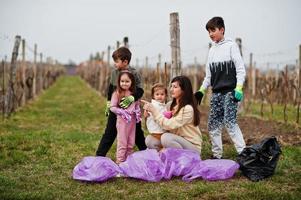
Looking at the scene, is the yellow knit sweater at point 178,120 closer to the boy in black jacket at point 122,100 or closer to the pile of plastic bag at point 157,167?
Answer: the pile of plastic bag at point 157,167

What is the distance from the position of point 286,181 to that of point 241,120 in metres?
6.39

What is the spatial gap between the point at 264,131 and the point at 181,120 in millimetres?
4250

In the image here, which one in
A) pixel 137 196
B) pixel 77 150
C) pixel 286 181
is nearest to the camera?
pixel 137 196

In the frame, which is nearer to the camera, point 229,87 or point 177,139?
point 177,139

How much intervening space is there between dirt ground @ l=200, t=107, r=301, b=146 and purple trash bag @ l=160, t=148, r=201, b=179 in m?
2.61

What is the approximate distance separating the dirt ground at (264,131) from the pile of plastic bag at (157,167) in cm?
258

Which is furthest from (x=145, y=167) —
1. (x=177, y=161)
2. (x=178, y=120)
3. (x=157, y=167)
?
(x=178, y=120)

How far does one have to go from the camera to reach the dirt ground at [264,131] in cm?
743

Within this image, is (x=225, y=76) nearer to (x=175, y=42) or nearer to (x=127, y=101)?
(x=127, y=101)

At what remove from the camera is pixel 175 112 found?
5086mm

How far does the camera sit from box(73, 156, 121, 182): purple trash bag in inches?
181

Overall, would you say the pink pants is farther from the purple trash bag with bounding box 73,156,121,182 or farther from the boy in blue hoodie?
the boy in blue hoodie

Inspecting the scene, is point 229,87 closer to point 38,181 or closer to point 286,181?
point 286,181

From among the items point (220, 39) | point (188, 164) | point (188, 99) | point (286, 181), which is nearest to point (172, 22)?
point (220, 39)
